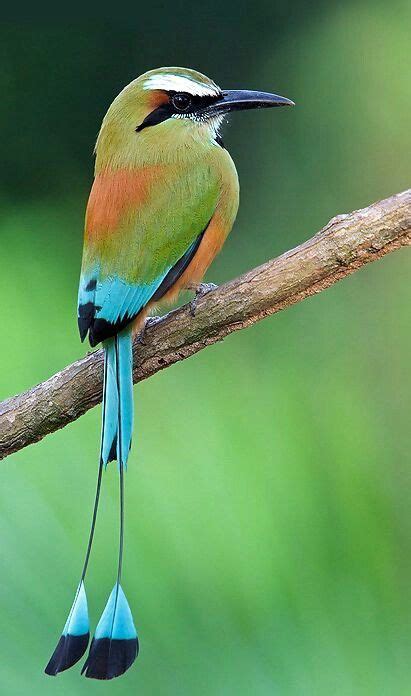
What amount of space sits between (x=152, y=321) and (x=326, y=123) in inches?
53.4

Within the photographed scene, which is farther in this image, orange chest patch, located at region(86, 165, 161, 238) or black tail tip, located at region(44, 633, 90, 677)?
orange chest patch, located at region(86, 165, 161, 238)

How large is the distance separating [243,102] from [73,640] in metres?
1.05

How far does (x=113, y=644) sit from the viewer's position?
159 centimetres

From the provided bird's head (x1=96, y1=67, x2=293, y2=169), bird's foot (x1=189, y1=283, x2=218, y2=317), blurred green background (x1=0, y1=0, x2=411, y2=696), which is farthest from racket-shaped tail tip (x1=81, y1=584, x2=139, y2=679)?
bird's head (x1=96, y1=67, x2=293, y2=169)

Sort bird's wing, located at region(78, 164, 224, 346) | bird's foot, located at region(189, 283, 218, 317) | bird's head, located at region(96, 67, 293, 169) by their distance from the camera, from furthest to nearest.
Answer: bird's head, located at region(96, 67, 293, 169)
bird's wing, located at region(78, 164, 224, 346)
bird's foot, located at region(189, 283, 218, 317)

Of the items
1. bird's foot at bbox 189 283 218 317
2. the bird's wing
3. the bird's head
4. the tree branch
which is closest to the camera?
the tree branch

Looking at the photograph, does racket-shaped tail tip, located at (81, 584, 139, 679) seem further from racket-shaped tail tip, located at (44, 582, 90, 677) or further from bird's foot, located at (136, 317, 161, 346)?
bird's foot, located at (136, 317, 161, 346)

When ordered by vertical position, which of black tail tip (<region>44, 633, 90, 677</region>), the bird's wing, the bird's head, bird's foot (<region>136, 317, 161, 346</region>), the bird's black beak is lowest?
black tail tip (<region>44, 633, 90, 677</region>)

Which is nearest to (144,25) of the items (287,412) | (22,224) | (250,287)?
(22,224)

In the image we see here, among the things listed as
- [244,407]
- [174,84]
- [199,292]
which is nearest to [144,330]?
[199,292]

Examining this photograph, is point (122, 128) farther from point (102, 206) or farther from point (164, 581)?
point (164, 581)

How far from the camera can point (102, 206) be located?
74.8 inches

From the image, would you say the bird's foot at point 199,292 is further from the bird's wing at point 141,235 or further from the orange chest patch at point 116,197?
the orange chest patch at point 116,197

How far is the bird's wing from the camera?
181 centimetres
